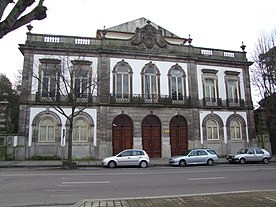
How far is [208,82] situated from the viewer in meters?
29.7

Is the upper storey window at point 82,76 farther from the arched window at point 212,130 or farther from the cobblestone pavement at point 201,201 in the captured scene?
the cobblestone pavement at point 201,201

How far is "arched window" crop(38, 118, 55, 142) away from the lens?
2455 centimetres

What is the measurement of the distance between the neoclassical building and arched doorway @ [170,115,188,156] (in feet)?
0.33

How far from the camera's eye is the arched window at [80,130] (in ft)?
82.6

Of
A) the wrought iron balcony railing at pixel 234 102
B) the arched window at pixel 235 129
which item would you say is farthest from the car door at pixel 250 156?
the wrought iron balcony railing at pixel 234 102

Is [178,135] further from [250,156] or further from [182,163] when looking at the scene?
[250,156]

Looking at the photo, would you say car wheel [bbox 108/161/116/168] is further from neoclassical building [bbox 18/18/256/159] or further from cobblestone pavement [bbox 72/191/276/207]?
cobblestone pavement [bbox 72/191/276/207]

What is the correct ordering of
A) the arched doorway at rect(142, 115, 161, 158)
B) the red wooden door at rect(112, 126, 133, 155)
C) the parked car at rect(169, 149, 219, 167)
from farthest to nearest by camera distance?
the arched doorway at rect(142, 115, 161, 158) → the red wooden door at rect(112, 126, 133, 155) → the parked car at rect(169, 149, 219, 167)

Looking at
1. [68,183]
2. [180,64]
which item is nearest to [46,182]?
[68,183]

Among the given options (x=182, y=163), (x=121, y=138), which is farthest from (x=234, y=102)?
(x=121, y=138)

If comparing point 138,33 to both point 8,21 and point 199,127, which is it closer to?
point 199,127

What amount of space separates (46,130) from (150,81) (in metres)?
11.2

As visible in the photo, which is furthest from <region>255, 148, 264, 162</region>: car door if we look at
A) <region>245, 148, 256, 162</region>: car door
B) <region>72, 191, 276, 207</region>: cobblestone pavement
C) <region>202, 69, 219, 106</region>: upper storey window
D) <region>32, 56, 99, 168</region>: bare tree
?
<region>72, 191, 276, 207</region>: cobblestone pavement

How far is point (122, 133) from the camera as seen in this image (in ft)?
85.6
